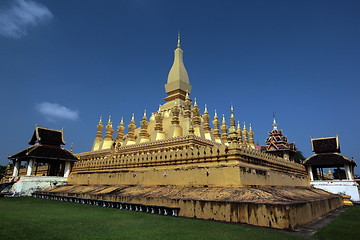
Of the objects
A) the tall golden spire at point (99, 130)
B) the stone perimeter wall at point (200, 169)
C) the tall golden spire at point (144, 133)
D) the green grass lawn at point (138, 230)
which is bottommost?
the green grass lawn at point (138, 230)

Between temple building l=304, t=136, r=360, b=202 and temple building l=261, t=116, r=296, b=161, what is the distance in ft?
13.7

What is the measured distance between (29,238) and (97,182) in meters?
11.2

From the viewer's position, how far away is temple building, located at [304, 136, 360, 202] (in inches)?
894

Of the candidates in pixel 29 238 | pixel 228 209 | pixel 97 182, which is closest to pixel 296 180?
pixel 228 209

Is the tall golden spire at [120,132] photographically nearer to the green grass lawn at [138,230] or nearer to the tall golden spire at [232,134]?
the tall golden spire at [232,134]

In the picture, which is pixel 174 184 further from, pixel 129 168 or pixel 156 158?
pixel 129 168

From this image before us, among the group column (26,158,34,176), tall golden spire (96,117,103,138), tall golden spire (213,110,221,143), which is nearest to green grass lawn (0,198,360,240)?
column (26,158,34,176)

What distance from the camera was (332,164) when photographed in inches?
976

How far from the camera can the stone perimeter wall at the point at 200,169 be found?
30.4 ft

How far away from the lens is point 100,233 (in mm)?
5242

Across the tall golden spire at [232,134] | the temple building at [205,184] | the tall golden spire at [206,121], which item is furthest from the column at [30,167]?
the tall golden spire at [232,134]

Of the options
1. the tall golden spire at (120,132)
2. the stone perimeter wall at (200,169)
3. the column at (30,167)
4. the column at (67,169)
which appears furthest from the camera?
the tall golden spire at (120,132)

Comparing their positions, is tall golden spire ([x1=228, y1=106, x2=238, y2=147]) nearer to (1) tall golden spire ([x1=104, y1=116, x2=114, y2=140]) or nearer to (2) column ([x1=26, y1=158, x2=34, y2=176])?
(2) column ([x1=26, y1=158, x2=34, y2=176])

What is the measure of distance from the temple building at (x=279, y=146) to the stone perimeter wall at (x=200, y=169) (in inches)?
622
